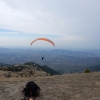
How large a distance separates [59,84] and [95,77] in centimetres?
524

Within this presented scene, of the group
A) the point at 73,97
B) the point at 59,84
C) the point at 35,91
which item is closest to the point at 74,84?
the point at 59,84

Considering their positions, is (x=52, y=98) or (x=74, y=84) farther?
(x=74, y=84)

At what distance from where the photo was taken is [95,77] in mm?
21641

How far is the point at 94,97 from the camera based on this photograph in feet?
49.8

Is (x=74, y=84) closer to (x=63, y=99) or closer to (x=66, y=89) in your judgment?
(x=66, y=89)

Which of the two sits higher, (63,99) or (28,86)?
(28,86)

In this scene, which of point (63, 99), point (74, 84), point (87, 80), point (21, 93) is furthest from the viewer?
point (87, 80)

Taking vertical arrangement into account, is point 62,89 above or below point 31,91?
below

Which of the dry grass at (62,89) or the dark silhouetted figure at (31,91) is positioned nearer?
the dark silhouetted figure at (31,91)

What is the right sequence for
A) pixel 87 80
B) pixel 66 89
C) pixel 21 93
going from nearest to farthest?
1. pixel 21 93
2. pixel 66 89
3. pixel 87 80

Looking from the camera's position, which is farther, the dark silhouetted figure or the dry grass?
the dry grass

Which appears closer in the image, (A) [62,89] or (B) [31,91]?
(B) [31,91]

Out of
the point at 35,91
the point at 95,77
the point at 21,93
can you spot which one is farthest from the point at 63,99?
the point at 95,77

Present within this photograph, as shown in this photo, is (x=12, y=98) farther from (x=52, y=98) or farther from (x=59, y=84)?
(x=59, y=84)
